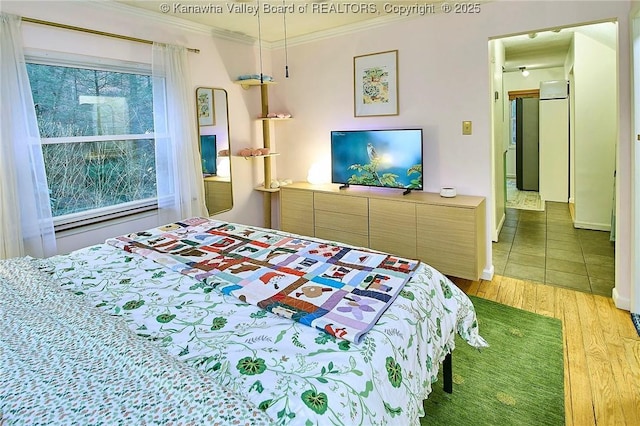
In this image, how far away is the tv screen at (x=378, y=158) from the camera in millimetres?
3494

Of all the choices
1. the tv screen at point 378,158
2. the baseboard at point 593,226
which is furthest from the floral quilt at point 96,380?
the baseboard at point 593,226

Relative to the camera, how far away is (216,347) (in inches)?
47.5

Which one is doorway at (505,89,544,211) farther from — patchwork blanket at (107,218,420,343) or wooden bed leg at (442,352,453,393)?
patchwork blanket at (107,218,420,343)

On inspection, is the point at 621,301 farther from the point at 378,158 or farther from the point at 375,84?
the point at 375,84

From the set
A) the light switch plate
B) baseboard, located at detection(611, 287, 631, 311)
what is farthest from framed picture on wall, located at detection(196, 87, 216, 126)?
baseboard, located at detection(611, 287, 631, 311)

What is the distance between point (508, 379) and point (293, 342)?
4.85 ft

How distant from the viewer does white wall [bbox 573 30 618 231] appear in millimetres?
4637

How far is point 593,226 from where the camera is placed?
15.9 feet

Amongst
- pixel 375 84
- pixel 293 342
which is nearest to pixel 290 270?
pixel 293 342

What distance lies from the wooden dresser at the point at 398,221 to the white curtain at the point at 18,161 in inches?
86.7

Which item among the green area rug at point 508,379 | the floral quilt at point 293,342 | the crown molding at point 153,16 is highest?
the crown molding at point 153,16

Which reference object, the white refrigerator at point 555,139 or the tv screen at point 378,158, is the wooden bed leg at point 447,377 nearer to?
the tv screen at point 378,158

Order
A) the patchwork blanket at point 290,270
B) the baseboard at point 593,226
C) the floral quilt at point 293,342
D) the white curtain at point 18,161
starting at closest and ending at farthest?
the floral quilt at point 293,342, the patchwork blanket at point 290,270, the white curtain at point 18,161, the baseboard at point 593,226

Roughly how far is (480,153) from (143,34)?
3.00 metres
